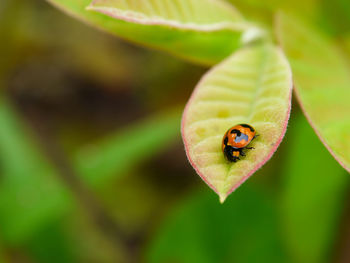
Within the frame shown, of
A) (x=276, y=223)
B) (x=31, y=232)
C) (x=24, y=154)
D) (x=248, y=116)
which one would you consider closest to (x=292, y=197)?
(x=276, y=223)

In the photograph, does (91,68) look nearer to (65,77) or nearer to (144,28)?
(65,77)

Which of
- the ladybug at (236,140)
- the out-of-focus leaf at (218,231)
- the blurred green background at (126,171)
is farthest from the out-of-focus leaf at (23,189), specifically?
the ladybug at (236,140)

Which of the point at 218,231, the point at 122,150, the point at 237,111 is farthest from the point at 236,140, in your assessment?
the point at 122,150

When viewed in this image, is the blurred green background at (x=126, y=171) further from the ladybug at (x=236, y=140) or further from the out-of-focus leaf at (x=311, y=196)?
the ladybug at (x=236, y=140)

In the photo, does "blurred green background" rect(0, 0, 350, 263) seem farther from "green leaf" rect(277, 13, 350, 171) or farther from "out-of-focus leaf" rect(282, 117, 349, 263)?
"green leaf" rect(277, 13, 350, 171)

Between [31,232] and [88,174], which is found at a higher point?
[88,174]

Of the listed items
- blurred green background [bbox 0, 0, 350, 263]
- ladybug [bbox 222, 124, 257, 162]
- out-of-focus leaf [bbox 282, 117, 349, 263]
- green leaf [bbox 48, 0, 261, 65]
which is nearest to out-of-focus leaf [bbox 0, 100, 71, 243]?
blurred green background [bbox 0, 0, 350, 263]
